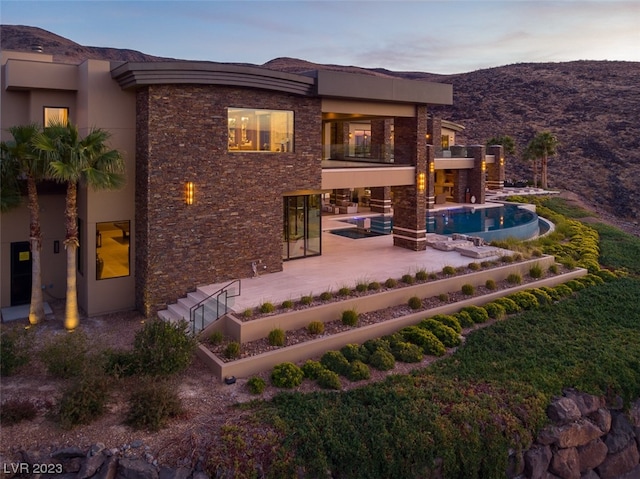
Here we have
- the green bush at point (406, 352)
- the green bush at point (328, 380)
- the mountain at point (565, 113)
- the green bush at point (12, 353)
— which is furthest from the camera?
the mountain at point (565, 113)

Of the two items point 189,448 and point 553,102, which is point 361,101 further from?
point 553,102

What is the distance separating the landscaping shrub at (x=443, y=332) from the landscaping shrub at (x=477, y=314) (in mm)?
1621

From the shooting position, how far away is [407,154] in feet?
73.2

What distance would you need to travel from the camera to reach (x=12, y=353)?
11.7 meters

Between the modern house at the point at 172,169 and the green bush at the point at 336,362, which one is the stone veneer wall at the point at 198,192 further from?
the green bush at the point at 336,362

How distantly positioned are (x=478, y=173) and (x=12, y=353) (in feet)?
122

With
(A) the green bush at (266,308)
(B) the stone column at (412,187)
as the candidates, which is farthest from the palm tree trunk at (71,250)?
(B) the stone column at (412,187)

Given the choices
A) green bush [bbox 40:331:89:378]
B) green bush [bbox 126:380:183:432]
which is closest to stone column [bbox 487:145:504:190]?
green bush [bbox 40:331:89:378]

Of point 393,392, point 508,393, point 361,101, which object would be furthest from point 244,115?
point 508,393

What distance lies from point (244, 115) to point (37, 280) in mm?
8238

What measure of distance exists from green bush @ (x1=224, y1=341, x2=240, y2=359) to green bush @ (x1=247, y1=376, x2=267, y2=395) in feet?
3.00

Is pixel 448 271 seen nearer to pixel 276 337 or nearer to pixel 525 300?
pixel 525 300

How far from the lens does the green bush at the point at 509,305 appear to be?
16938mm

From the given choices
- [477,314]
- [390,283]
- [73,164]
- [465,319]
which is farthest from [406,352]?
[73,164]
